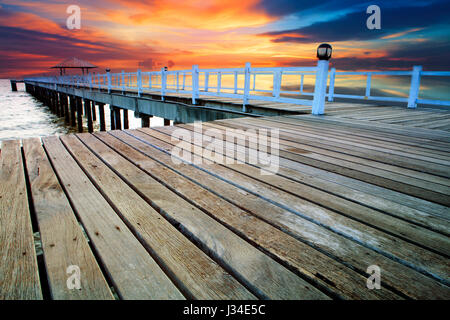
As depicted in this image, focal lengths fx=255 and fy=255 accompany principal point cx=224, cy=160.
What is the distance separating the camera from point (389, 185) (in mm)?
1919

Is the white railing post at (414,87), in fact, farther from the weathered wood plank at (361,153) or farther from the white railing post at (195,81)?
the white railing post at (195,81)

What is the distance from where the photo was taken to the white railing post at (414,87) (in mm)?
6938

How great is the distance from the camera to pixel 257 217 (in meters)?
1.42

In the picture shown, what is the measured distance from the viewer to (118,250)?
1.09 metres

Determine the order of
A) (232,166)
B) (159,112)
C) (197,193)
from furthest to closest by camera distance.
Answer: (159,112) → (232,166) → (197,193)

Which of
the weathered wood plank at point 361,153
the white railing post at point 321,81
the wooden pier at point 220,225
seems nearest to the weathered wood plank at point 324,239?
the wooden pier at point 220,225

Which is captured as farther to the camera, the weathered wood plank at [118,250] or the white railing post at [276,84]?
the white railing post at [276,84]

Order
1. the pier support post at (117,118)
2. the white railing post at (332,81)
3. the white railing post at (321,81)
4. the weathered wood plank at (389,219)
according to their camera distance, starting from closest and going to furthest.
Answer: the weathered wood plank at (389,219) → the white railing post at (321,81) → the white railing post at (332,81) → the pier support post at (117,118)

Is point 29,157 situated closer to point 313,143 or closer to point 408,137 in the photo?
point 313,143

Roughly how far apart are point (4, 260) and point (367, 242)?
1.58 metres

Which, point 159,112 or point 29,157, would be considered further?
point 159,112

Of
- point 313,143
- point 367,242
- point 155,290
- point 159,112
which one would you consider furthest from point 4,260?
point 159,112

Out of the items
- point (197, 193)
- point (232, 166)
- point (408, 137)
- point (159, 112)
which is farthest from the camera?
point (159, 112)
